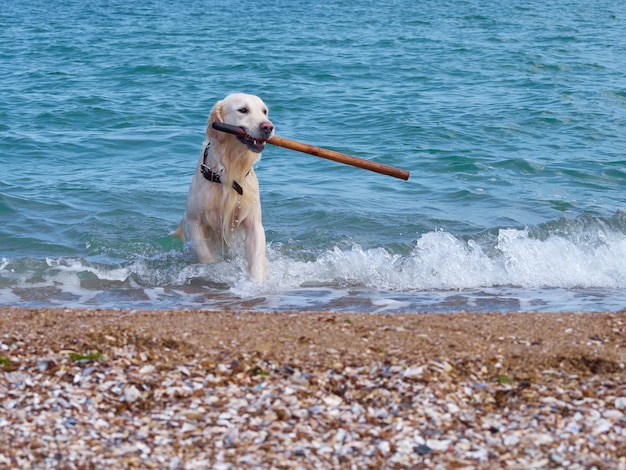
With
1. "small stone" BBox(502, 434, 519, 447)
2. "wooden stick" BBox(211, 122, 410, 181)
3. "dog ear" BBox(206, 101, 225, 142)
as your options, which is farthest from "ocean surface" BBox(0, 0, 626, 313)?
"small stone" BBox(502, 434, 519, 447)

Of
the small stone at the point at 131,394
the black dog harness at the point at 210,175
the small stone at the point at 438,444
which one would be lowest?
the small stone at the point at 438,444

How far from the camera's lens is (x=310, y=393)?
4340mm

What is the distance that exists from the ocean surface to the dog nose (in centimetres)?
131

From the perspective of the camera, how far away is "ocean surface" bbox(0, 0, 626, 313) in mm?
7973

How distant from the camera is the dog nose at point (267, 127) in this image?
7.27 m

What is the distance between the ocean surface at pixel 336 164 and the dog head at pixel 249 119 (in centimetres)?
122

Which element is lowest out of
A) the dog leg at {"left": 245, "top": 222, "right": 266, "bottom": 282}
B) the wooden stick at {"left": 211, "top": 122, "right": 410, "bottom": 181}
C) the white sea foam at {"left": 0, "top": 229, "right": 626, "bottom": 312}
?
the white sea foam at {"left": 0, "top": 229, "right": 626, "bottom": 312}

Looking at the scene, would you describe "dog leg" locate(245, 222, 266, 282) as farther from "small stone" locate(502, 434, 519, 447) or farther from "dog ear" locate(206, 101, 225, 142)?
"small stone" locate(502, 434, 519, 447)

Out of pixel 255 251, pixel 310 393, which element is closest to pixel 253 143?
pixel 255 251

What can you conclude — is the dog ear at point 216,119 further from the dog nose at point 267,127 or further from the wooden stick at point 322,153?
the dog nose at point 267,127

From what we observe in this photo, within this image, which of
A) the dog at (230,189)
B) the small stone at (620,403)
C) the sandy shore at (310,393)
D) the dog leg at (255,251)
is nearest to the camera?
the sandy shore at (310,393)

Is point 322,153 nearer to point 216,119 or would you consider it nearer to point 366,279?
point 216,119

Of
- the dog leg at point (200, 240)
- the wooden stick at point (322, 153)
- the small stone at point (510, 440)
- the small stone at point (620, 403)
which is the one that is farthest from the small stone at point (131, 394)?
the dog leg at point (200, 240)

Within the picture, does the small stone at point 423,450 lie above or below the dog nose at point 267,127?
below
